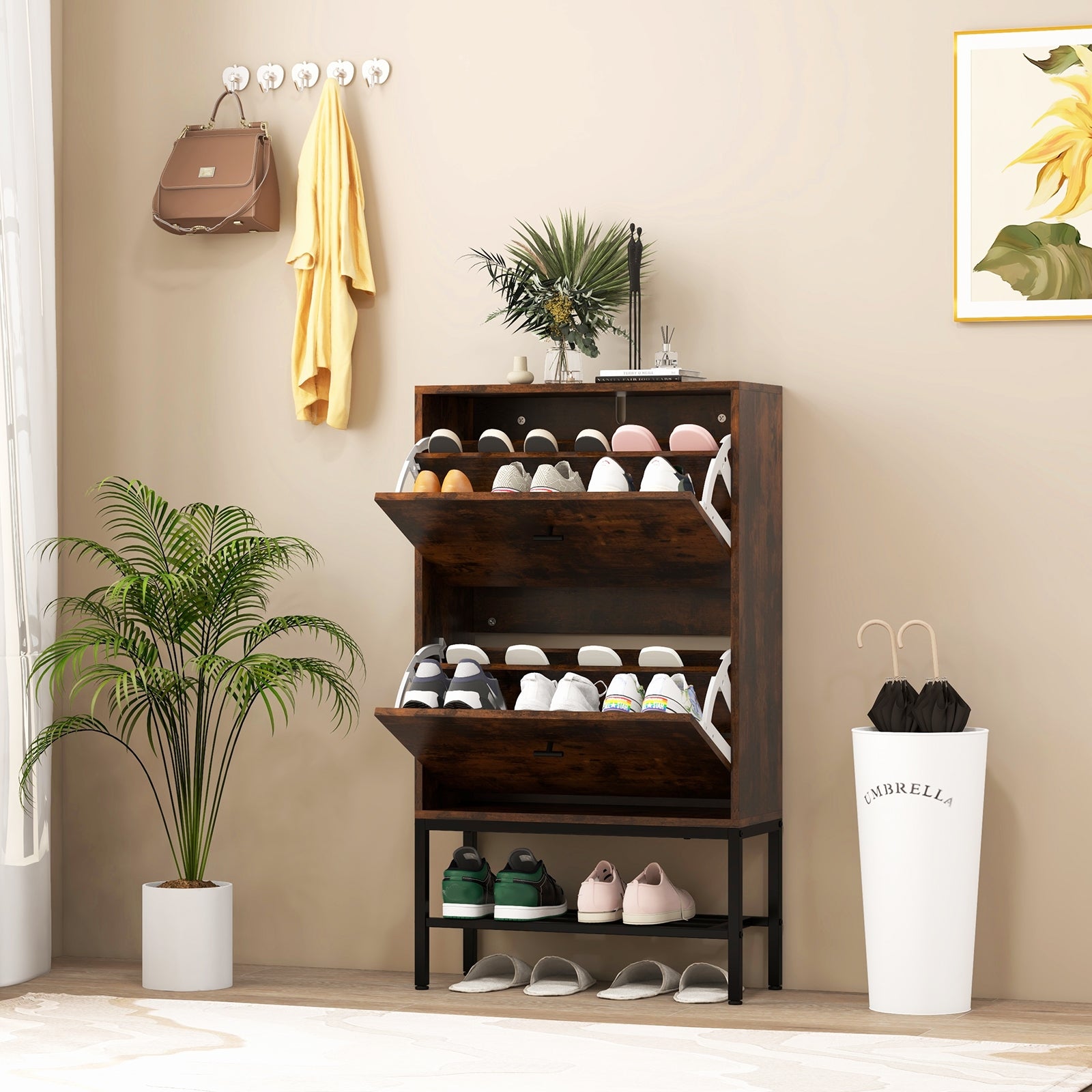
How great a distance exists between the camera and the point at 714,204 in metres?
4.32

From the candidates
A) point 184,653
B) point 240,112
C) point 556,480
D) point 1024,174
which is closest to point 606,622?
point 556,480

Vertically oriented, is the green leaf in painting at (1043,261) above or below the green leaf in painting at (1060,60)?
below

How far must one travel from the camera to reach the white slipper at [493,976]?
4086 millimetres

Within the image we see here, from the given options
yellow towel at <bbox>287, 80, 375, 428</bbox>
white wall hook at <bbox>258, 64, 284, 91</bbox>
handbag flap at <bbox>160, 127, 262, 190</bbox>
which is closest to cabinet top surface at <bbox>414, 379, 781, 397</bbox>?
yellow towel at <bbox>287, 80, 375, 428</bbox>

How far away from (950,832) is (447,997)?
1295 mm

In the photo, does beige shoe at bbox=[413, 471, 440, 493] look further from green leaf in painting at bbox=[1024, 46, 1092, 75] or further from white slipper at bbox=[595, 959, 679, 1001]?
green leaf in painting at bbox=[1024, 46, 1092, 75]

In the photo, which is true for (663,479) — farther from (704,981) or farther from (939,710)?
(704,981)

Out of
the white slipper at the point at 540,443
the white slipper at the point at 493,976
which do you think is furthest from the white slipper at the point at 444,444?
the white slipper at the point at 493,976

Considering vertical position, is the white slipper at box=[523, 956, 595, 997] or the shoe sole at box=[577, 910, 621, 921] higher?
the shoe sole at box=[577, 910, 621, 921]

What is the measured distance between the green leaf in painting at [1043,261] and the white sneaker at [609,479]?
43.3 inches

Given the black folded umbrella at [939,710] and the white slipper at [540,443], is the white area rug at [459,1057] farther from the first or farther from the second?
the white slipper at [540,443]

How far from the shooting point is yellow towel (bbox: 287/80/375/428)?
14.6 ft

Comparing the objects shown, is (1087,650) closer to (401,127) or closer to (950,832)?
(950,832)

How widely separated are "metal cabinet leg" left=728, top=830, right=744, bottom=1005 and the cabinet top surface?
108cm
